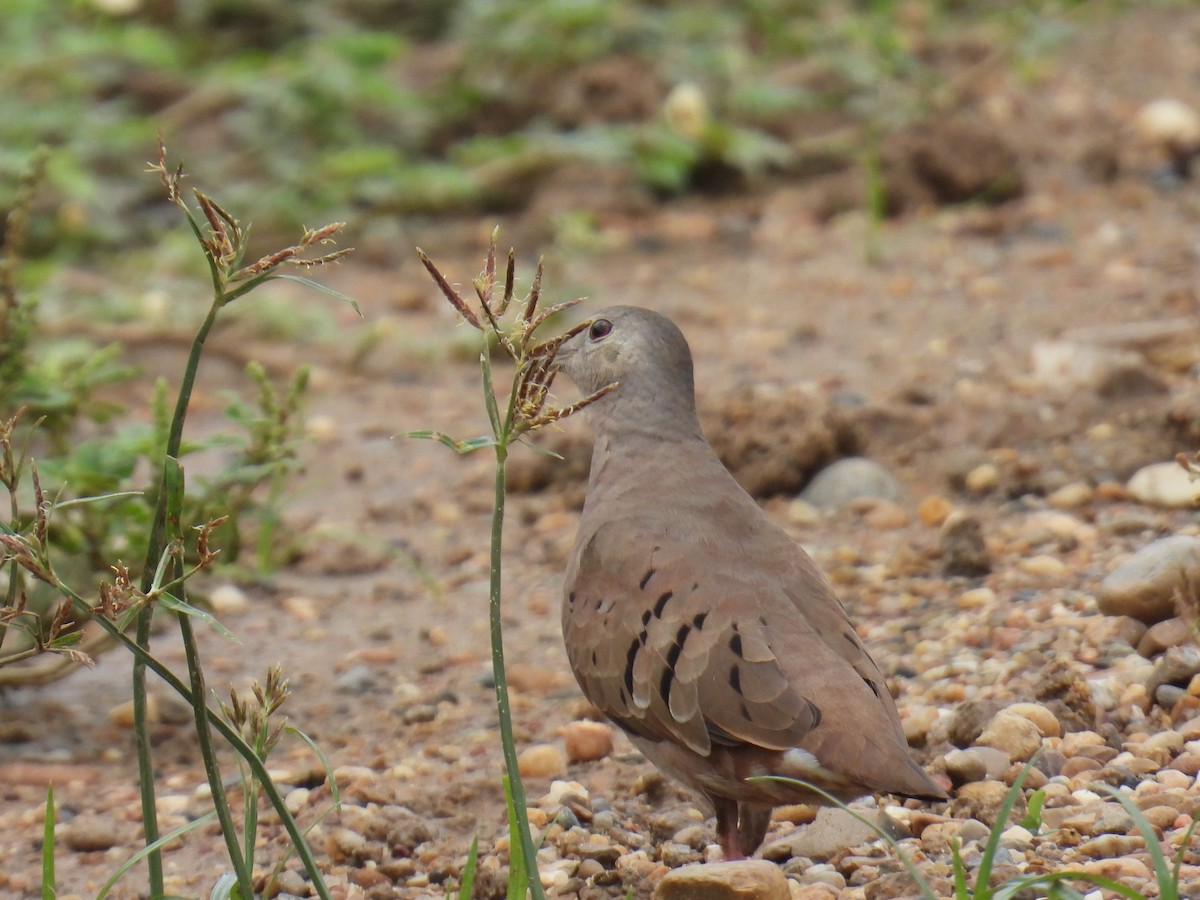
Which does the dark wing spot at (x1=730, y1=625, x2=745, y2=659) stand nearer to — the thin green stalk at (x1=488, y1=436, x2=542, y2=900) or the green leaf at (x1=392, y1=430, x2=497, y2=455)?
the thin green stalk at (x1=488, y1=436, x2=542, y2=900)

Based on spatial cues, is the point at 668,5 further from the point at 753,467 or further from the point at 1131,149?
the point at 753,467

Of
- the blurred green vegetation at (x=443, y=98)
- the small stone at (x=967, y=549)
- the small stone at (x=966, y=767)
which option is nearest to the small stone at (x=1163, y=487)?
the small stone at (x=967, y=549)

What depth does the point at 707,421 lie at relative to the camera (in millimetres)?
5582

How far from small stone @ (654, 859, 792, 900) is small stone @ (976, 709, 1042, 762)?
0.76 m

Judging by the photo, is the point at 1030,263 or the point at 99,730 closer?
the point at 99,730

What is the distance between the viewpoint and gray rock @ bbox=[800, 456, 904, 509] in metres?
5.39

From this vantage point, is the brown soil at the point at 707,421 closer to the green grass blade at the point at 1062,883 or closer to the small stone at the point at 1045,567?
the small stone at the point at 1045,567

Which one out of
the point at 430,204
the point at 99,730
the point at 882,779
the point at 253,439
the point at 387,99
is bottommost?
the point at 99,730

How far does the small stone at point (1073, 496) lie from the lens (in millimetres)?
5000

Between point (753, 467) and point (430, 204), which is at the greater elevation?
point (430, 204)

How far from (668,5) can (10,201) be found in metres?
4.01

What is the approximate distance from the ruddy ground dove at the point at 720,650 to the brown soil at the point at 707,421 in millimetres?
359

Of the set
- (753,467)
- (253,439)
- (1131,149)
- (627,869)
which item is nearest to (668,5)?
(1131,149)

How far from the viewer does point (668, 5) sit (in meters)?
9.63
